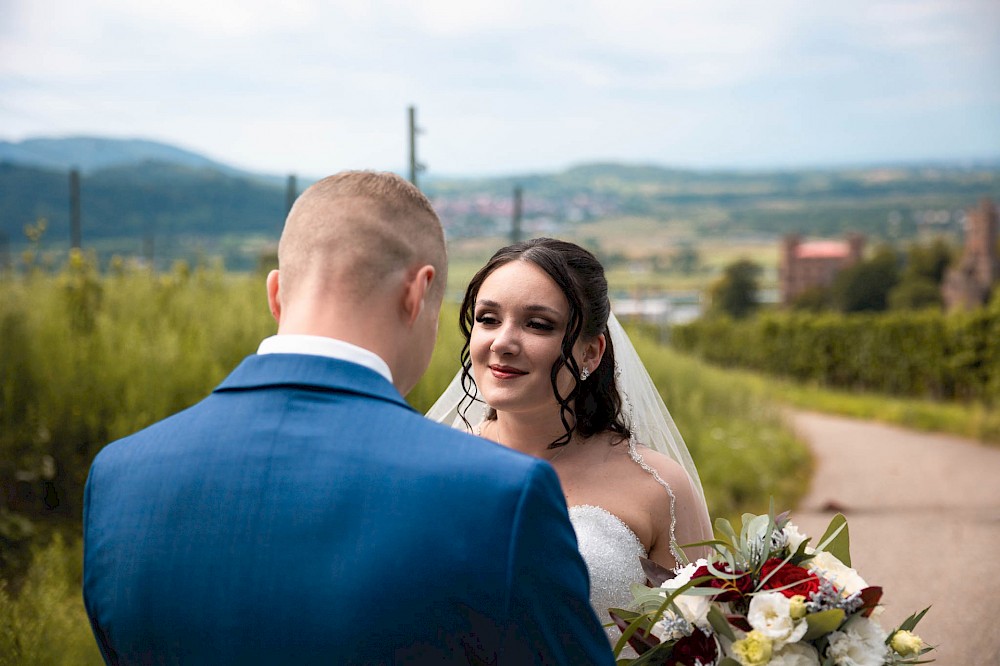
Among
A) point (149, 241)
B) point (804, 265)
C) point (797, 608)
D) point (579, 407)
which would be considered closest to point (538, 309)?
point (579, 407)

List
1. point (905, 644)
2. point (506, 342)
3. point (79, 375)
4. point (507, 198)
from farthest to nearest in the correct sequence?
point (507, 198), point (79, 375), point (506, 342), point (905, 644)

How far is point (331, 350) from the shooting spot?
5.57ft


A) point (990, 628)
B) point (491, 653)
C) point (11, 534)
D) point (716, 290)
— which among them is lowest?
point (716, 290)

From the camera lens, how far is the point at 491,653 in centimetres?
160

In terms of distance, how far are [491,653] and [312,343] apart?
62 cm

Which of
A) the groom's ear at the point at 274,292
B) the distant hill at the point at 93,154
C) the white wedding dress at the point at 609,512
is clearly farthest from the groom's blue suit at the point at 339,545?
the distant hill at the point at 93,154

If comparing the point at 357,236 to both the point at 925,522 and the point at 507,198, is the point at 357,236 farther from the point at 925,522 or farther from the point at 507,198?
the point at 507,198

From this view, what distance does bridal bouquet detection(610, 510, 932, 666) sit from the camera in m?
2.08

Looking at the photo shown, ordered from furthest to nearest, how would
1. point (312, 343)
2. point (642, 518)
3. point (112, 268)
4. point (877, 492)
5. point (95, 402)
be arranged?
point (877, 492)
point (112, 268)
point (95, 402)
point (642, 518)
point (312, 343)

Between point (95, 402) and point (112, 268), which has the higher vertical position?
point (112, 268)

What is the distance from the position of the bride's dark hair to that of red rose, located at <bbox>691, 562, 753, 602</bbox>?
3.48 ft

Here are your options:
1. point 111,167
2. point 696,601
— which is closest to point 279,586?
point 696,601

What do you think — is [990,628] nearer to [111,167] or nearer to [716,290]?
[111,167]

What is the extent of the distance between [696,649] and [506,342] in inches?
49.2
